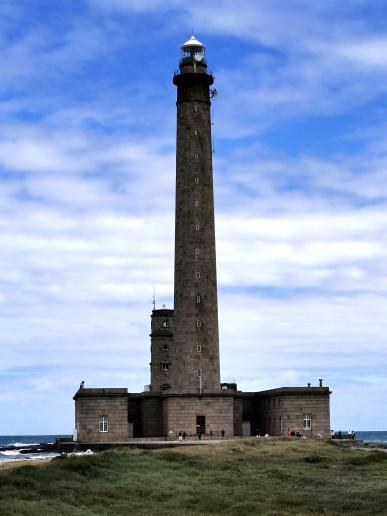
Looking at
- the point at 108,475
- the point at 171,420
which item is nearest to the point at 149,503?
the point at 108,475

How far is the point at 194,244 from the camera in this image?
6906cm

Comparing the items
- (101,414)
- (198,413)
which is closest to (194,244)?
(198,413)

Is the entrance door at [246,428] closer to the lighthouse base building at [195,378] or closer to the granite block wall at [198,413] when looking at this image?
the lighthouse base building at [195,378]

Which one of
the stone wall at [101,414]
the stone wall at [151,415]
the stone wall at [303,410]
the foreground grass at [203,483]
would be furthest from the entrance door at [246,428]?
the foreground grass at [203,483]

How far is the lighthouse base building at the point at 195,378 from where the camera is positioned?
216 ft

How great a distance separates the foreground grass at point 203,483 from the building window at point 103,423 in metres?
16.7

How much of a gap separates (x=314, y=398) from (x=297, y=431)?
2.74m

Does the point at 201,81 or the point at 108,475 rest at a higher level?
the point at 201,81

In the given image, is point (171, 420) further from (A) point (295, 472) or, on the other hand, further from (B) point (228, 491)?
(B) point (228, 491)

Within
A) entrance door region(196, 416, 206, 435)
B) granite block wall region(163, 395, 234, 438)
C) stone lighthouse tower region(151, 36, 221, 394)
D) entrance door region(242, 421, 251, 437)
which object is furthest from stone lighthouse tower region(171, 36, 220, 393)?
entrance door region(242, 421, 251, 437)

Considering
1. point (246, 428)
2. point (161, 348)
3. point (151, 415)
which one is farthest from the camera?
point (161, 348)

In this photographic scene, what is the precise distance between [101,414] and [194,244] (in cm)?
1464

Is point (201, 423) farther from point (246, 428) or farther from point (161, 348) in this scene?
point (161, 348)

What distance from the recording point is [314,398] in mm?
66375
